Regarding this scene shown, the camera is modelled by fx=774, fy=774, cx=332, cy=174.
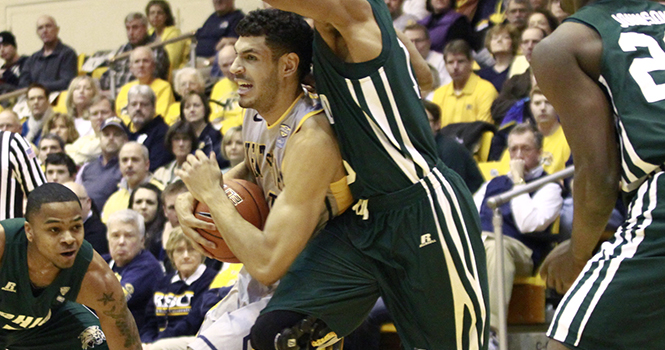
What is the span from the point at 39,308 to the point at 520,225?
286cm

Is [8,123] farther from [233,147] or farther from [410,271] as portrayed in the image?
[410,271]

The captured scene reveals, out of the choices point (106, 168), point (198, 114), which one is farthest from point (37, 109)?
point (198, 114)

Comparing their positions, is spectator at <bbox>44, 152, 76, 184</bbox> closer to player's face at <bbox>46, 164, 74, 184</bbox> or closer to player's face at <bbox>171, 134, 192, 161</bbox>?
player's face at <bbox>46, 164, 74, 184</bbox>

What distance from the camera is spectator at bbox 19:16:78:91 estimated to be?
1088 cm

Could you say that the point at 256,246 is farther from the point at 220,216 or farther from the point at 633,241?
the point at 633,241

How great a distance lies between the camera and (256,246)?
291 cm

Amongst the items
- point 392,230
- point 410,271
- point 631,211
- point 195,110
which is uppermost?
point 631,211

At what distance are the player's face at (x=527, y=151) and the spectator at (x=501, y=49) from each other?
1.34 m

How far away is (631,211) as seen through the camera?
7.11 feet

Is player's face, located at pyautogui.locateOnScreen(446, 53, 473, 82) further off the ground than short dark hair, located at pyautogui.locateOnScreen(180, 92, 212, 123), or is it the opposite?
player's face, located at pyautogui.locateOnScreen(446, 53, 473, 82)

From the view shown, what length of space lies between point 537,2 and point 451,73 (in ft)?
3.14

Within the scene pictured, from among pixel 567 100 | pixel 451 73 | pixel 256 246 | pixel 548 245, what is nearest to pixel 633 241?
pixel 567 100

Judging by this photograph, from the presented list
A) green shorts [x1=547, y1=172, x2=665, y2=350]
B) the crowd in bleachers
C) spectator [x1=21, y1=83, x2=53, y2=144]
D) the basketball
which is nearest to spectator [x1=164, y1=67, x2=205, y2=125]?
the crowd in bleachers

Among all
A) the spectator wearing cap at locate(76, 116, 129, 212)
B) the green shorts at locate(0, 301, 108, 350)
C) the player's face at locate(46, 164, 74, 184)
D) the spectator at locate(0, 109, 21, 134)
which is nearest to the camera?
the green shorts at locate(0, 301, 108, 350)
